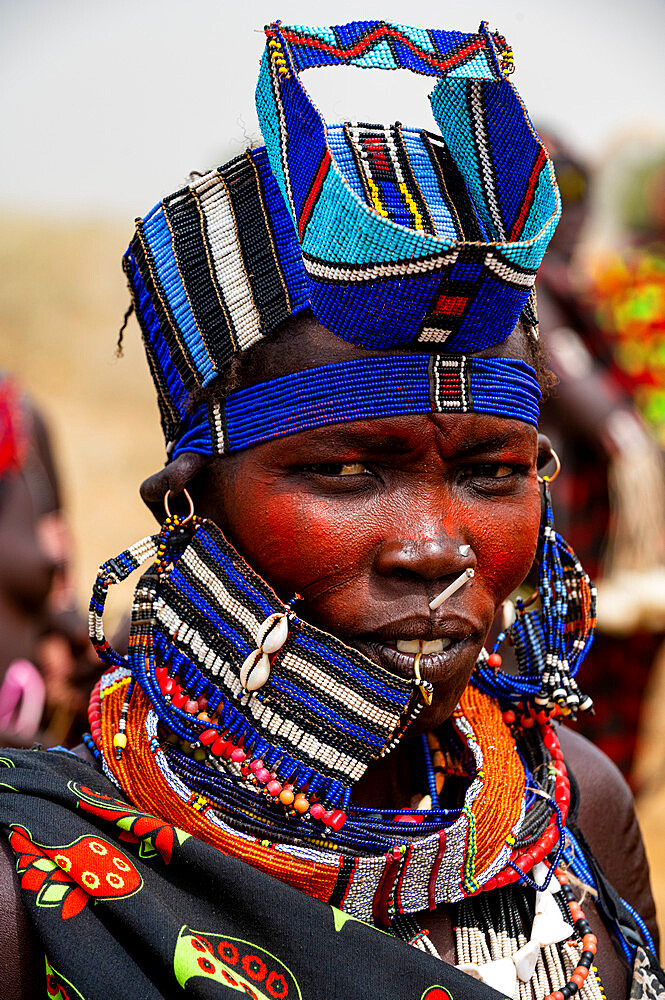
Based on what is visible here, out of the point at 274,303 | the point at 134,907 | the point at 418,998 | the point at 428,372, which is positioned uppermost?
the point at 274,303

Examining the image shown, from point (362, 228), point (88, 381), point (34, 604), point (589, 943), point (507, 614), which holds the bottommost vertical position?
point (88, 381)

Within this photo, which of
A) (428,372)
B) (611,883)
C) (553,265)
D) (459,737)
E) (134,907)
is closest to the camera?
(134,907)

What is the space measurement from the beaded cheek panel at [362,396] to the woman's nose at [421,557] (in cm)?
19

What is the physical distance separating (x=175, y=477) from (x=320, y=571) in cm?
31

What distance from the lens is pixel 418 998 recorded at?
1.58 m

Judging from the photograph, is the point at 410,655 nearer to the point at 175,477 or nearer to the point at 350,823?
the point at 350,823

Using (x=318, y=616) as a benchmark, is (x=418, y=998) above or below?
below

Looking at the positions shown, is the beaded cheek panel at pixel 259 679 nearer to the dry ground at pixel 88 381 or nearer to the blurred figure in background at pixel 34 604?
the blurred figure in background at pixel 34 604

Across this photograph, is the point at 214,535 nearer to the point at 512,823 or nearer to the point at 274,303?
the point at 274,303

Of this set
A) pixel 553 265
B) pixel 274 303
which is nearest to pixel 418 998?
pixel 274 303

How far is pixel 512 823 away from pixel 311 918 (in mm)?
457

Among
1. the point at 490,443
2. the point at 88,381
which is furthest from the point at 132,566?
the point at 88,381

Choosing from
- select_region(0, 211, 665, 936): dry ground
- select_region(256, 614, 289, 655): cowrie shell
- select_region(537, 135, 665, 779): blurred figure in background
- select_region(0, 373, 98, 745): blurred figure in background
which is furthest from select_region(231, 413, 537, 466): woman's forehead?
select_region(0, 211, 665, 936): dry ground

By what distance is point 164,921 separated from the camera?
1.51m
